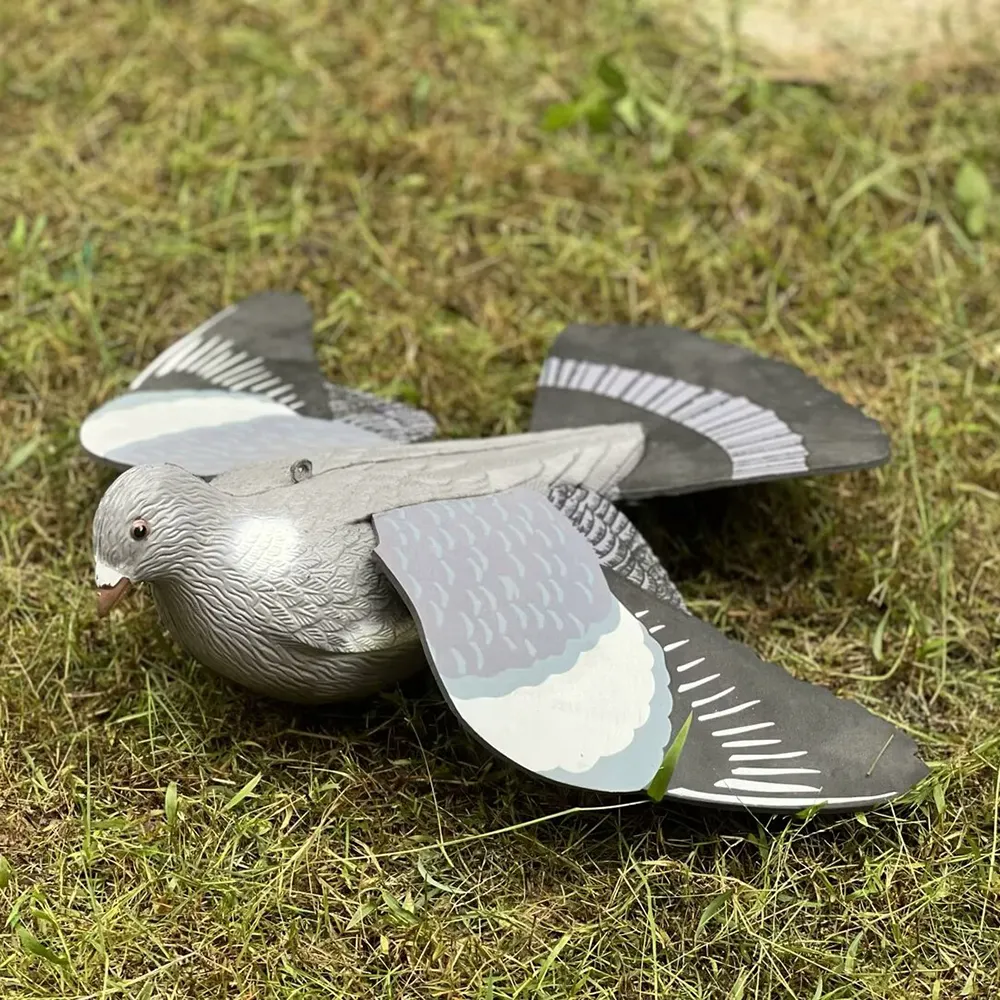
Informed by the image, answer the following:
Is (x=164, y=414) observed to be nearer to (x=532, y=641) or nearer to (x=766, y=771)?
(x=532, y=641)

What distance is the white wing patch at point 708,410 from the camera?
91.8 inches

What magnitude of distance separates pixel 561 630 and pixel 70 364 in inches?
56.6

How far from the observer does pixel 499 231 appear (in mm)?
3264

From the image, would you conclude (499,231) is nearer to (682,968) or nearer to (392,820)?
(392,820)

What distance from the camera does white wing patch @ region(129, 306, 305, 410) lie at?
99.4 inches

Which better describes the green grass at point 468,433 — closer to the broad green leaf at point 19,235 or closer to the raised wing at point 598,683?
the broad green leaf at point 19,235

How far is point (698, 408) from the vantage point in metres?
2.47

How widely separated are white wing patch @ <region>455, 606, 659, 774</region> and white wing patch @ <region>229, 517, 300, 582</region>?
0.34 meters

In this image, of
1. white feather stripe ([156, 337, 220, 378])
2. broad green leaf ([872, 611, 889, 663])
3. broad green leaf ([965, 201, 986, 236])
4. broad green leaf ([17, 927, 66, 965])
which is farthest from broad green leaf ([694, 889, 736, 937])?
broad green leaf ([965, 201, 986, 236])

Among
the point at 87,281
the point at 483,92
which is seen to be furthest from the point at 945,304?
the point at 87,281

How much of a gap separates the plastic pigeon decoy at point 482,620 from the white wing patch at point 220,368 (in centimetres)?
38

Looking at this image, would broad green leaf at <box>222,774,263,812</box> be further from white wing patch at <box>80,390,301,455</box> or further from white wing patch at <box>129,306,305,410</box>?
white wing patch at <box>129,306,305,410</box>

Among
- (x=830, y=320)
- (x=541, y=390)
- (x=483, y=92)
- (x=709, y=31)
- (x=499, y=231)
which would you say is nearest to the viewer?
(x=541, y=390)

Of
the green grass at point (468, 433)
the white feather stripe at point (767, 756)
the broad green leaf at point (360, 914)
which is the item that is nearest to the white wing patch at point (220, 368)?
the green grass at point (468, 433)
